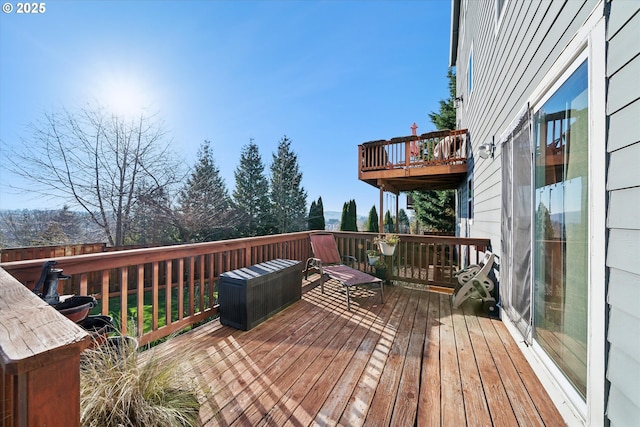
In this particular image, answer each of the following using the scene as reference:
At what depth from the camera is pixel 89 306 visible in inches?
69.9

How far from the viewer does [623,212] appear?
120 centimetres

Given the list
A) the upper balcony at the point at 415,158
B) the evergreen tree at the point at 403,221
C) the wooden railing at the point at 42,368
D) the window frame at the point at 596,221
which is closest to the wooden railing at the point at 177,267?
the wooden railing at the point at 42,368

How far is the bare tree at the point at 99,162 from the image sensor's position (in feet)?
25.2

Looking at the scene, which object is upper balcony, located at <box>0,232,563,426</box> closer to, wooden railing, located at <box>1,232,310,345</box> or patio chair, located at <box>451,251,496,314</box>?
wooden railing, located at <box>1,232,310,345</box>

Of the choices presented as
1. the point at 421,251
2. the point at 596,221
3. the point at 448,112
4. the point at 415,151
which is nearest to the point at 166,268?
the point at 596,221

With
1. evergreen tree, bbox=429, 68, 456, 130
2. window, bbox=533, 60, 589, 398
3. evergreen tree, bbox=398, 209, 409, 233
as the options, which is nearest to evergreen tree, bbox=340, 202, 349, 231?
evergreen tree, bbox=398, 209, 409, 233

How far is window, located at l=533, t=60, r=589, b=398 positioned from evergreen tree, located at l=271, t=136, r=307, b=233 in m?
16.9

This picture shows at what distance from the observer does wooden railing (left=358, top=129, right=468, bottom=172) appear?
6.89 metres

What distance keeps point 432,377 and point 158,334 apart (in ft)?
8.43

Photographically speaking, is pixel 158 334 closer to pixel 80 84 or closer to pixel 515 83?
pixel 515 83

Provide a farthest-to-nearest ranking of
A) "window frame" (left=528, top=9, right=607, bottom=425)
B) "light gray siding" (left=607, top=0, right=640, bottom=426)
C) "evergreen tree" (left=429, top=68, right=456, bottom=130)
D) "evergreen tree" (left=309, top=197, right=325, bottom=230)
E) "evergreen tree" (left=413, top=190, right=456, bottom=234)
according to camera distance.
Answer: "evergreen tree" (left=309, top=197, right=325, bottom=230) < "evergreen tree" (left=429, top=68, right=456, bottom=130) < "evergreen tree" (left=413, top=190, right=456, bottom=234) < "window frame" (left=528, top=9, right=607, bottom=425) < "light gray siding" (left=607, top=0, right=640, bottom=426)

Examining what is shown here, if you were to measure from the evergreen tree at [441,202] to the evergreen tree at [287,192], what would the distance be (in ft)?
27.2

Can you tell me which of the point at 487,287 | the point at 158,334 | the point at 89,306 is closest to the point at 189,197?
the point at 158,334

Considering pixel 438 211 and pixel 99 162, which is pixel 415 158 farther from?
pixel 99 162
